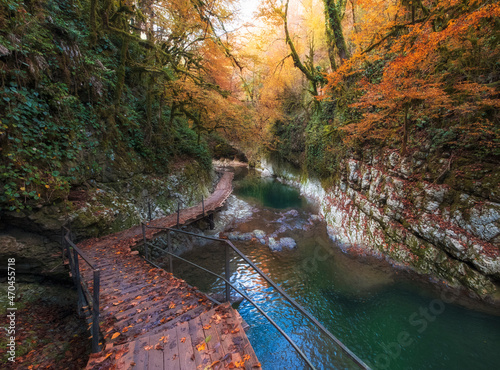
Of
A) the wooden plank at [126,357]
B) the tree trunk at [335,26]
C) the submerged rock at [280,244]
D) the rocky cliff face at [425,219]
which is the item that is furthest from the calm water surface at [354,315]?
the tree trunk at [335,26]

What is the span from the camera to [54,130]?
241 inches

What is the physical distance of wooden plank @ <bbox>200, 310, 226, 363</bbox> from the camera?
7.91 ft

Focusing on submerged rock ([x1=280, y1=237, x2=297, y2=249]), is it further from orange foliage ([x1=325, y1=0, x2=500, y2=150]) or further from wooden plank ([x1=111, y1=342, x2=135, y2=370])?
wooden plank ([x1=111, y1=342, x2=135, y2=370])

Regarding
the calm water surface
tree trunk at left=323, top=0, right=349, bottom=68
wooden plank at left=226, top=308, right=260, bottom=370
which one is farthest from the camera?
tree trunk at left=323, top=0, right=349, bottom=68

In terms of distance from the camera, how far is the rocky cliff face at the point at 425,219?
5.88 m

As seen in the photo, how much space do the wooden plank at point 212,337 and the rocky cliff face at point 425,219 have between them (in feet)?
24.8

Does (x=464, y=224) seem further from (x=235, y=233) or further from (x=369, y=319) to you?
(x=235, y=233)

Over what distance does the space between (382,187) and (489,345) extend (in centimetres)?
559

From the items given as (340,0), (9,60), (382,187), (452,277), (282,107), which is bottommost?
(452,277)

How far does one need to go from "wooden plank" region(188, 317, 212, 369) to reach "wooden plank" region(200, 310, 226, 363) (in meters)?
0.05

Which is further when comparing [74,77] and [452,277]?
[74,77]

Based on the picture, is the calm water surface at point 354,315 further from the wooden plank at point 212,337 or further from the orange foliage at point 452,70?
the orange foliage at point 452,70

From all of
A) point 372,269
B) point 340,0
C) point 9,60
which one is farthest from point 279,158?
point 9,60

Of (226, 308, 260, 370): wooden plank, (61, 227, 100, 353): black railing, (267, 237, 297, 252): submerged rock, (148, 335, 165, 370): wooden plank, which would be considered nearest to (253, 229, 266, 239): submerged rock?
(267, 237, 297, 252): submerged rock
